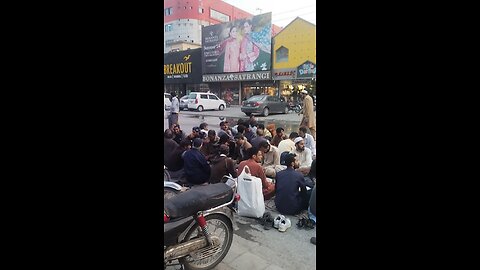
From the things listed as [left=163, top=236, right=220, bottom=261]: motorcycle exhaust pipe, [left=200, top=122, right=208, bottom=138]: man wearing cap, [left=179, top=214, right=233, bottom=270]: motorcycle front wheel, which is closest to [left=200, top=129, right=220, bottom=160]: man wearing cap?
[left=200, top=122, right=208, bottom=138]: man wearing cap

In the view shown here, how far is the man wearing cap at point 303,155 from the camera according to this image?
7.09 ft

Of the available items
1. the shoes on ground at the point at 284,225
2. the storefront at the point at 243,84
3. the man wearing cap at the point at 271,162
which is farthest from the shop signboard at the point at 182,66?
the shoes on ground at the point at 284,225

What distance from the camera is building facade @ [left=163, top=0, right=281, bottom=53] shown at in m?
1.56

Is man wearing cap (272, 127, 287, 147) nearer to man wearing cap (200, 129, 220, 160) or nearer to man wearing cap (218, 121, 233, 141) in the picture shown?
man wearing cap (218, 121, 233, 141)

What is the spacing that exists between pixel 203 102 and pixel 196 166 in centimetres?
45

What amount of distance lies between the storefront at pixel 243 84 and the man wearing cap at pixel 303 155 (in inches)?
20.7

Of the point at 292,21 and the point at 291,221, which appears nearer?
the point at 292,21

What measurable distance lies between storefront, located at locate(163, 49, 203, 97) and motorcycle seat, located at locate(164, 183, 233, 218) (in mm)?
604

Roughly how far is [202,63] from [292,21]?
62 cm

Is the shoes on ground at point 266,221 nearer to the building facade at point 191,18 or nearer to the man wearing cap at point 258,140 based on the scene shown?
the man wearing cap at point 258,140
